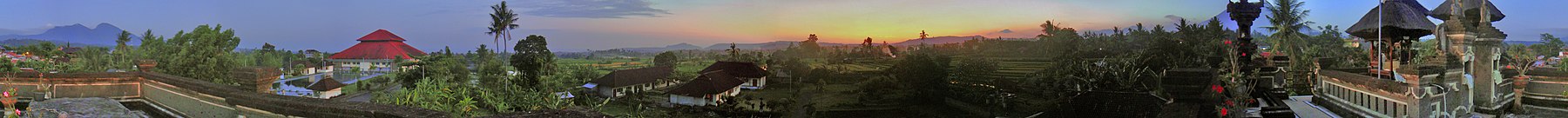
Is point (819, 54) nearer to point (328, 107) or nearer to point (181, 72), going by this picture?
point (328, 107)

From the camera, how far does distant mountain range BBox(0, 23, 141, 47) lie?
5578 mm

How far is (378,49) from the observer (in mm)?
5641

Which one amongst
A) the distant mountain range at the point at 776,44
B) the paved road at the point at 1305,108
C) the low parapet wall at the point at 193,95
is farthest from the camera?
the paved road at the point at 1305,108

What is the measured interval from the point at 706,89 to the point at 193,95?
3159 millimetres

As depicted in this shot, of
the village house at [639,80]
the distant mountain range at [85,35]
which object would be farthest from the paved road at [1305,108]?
the distant mountain range at [85,35]

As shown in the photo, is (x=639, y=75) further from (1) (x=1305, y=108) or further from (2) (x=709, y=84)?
(1) (x=1305, y=108)

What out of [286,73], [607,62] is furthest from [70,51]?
[607,62]

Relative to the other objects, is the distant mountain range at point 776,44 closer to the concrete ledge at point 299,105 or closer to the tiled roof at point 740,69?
the tiled roof at point 740,69

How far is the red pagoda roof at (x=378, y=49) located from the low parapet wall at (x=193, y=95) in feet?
1.09

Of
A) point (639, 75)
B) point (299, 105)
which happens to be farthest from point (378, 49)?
point (639, 75)

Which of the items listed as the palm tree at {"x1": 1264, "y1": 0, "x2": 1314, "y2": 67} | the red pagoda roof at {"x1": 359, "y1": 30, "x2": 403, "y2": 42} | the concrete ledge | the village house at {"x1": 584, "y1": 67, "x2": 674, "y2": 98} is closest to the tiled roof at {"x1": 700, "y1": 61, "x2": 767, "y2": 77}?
the village house at {"x1": 584, "y1": 67, "x2": 674, "y2": 98}

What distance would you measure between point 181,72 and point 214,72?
27 cm

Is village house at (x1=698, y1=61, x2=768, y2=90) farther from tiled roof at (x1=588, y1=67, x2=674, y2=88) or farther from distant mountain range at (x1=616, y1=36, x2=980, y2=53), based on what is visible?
tiled roof at (x1=588, y1=67, x2=674, y2=88)

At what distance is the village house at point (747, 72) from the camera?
5.22 meters
